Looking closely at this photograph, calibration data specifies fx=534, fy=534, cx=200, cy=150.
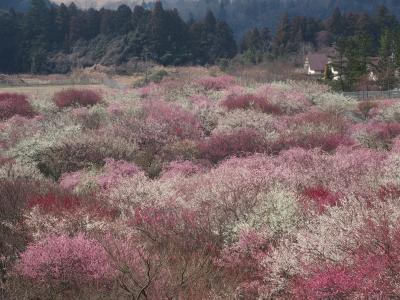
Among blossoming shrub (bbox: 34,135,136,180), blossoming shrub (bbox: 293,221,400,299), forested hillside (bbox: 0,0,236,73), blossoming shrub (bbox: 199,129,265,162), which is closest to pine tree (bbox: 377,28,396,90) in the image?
blossoming shrub (bbox: 199,129,265,162)

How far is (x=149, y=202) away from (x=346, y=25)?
83170 mm

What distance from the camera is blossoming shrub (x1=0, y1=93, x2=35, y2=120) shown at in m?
27.2

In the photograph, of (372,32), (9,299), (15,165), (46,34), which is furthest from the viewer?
(46,34)

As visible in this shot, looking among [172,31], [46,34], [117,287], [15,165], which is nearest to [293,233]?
[117,287]

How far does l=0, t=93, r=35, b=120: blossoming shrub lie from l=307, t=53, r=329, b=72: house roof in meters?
51.8

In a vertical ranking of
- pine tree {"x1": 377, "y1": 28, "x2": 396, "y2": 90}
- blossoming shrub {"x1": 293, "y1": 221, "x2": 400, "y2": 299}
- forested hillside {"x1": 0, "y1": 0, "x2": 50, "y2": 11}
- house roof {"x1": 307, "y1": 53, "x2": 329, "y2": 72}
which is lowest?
house roof {"x1": 307, "y1": 53, "x2": 329, "y2": 72}

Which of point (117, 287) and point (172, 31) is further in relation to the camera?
point (172, 31)

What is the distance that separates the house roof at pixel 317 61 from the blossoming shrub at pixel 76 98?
4850 cm

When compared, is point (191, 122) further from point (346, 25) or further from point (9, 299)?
point (346, 25)

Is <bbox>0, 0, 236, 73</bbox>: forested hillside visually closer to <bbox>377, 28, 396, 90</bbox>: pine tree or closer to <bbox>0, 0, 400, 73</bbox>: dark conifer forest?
<bbox>0, 0, 400, 73</bbox>: dark conifer forest

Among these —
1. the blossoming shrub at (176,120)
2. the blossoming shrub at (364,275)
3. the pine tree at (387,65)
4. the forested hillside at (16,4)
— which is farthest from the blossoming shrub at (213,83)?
the forested hillside at (16,4)

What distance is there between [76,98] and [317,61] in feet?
169

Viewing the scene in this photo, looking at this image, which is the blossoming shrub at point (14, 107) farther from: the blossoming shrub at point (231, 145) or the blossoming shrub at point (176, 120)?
the blossoming shrub at point (231, 145)

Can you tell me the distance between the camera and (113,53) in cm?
8550
